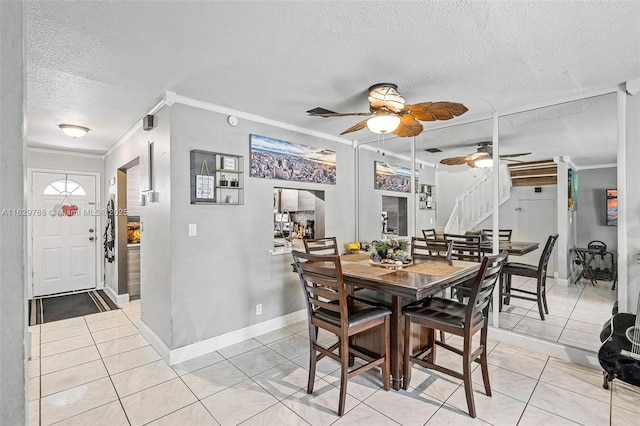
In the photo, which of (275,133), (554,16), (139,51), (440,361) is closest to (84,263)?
(275,133)

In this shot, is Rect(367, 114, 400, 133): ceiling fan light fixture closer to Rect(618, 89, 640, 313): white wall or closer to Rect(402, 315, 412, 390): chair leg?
Rect(402, 315, 412, 390): chair leg

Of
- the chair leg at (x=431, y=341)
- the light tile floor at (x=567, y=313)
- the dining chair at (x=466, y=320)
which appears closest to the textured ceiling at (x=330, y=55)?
the light tile floor at (x=567, y=313)

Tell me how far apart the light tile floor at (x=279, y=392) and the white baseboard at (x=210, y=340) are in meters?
0.07

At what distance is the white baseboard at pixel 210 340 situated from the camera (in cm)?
280

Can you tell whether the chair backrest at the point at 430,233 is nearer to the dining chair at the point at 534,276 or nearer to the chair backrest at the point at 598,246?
the dining chair at the point at 534,276

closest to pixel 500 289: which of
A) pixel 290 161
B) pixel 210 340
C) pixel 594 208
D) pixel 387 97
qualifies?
pixel 594 208

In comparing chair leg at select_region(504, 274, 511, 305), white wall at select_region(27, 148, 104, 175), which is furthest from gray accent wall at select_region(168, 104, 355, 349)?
white wall at select_region(27, 148, 104, 175)

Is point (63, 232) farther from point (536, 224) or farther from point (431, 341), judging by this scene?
point (536, 224)

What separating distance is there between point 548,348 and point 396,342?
1705 millimetres

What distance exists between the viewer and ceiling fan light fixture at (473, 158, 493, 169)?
3385 millimetres

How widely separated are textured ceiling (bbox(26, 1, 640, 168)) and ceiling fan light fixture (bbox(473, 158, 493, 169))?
42 cm

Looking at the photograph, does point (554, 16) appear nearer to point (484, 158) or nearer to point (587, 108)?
point (587, 108)

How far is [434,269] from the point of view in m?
2.53

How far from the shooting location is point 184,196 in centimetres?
284
